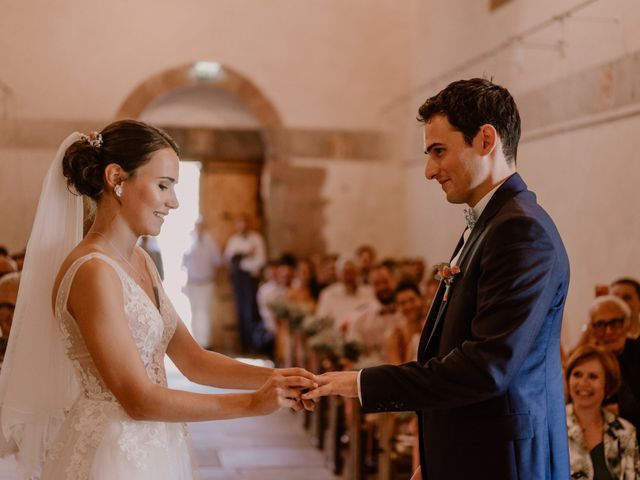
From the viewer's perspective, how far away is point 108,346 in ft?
8.21

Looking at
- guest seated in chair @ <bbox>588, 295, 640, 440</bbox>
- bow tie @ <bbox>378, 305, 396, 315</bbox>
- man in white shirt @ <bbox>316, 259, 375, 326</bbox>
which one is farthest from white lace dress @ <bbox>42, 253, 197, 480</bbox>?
man in white shirt @ <bbox>316, 259, 375, 326</bbox>

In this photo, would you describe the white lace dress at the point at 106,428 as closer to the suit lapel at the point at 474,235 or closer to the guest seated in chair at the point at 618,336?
the suit lapel at the point at 474,235

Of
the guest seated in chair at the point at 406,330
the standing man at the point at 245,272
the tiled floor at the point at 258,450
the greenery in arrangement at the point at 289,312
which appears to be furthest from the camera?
the standing man at the point at 245,272

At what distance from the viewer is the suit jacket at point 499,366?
7.46ft

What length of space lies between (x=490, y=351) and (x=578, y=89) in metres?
6.08

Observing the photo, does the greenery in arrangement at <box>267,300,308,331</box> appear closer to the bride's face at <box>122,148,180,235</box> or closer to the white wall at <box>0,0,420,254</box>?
the white wall at <box>0,0,420,254</box>

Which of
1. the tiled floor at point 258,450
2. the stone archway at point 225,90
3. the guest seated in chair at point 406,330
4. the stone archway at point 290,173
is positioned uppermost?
the stone archway at point 225,90

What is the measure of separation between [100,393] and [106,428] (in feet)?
0.34

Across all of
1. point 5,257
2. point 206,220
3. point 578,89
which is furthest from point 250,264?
point 5,257

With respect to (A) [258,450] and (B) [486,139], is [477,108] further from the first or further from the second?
(A) [258,450]

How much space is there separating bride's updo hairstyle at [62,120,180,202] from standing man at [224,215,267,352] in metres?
10.0

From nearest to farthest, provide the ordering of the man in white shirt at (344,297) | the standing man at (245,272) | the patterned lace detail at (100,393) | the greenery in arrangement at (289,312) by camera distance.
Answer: the patterned lace detail at (100,393) → the greenery in arrangement at (289,312) → the man in white shirt at (344,297) → the standing man at (245,272)

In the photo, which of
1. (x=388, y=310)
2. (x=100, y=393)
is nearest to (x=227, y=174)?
(x=388, y=310)

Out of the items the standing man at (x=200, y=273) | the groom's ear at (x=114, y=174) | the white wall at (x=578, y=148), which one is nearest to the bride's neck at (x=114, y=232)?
the groom's ear at (x=114, y=174)
